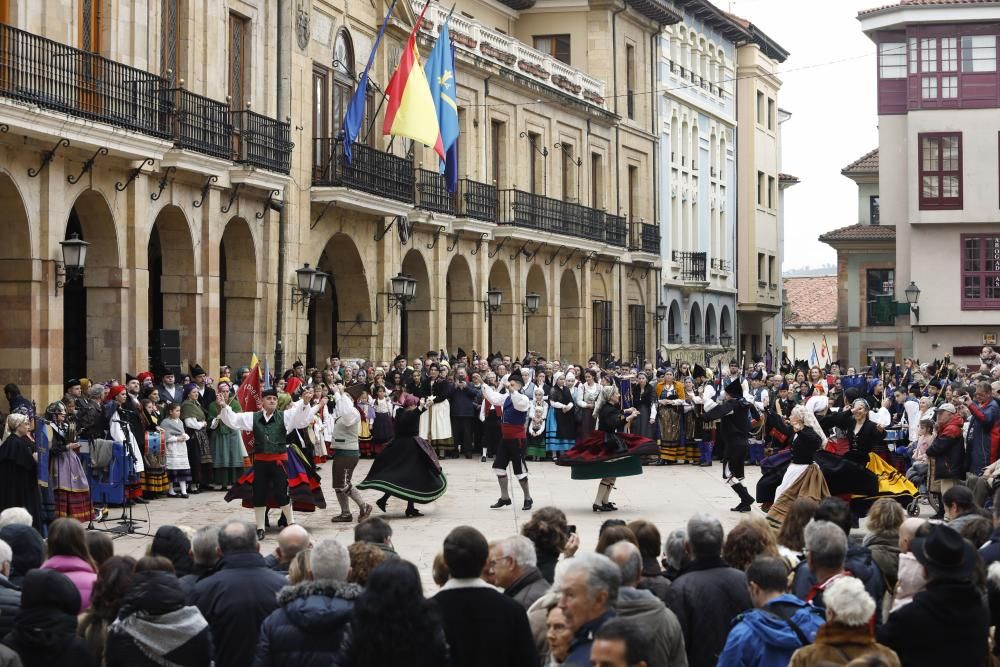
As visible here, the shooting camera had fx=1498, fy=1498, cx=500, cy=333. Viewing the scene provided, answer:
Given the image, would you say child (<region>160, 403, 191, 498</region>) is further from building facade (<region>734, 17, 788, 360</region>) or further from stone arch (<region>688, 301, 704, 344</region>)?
building facade (<region>734, 17, 788, 360</region>)

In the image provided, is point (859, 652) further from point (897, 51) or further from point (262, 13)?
point (897, 51)

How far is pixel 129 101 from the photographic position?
21859mm

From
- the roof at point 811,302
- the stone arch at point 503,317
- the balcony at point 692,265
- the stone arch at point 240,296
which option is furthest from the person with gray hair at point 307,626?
the roof at point 811,302

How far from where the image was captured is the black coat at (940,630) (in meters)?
6.81

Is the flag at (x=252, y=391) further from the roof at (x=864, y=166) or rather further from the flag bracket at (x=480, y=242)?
the roof at (x=864, y=166)

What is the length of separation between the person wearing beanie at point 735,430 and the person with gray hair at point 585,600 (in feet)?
42.9

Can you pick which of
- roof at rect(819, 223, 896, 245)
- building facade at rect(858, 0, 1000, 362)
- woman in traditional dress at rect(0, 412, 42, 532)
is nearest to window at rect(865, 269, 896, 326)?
roof at rect(819, 223, 896, 245)

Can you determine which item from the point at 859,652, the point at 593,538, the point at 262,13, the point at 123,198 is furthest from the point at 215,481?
the point at 859,652

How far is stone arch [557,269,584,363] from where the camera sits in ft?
142

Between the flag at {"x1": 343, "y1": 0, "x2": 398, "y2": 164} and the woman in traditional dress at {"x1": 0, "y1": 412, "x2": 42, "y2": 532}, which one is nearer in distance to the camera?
the woman in traditional dress at {"x1": 0, "y1": 412, "x2": 42, "y2": 532}

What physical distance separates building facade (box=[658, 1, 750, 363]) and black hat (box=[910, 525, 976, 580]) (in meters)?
41.7

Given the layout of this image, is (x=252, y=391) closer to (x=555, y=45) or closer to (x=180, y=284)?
(x=180, y=284)

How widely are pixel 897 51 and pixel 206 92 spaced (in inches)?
1096

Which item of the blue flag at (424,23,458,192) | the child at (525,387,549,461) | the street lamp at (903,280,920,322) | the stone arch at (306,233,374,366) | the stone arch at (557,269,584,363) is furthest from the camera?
the street lamp at (903,280,920,322)
